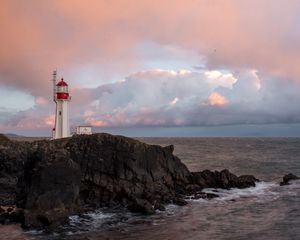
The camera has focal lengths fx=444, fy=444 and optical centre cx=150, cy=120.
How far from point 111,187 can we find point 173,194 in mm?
6410

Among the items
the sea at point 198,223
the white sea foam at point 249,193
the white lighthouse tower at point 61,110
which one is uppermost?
the white lighthouse tower at point 61,110

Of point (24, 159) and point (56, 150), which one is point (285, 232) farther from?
point (24, 159)

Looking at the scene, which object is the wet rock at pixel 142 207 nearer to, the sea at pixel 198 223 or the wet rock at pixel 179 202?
the sea at pixel 198 223

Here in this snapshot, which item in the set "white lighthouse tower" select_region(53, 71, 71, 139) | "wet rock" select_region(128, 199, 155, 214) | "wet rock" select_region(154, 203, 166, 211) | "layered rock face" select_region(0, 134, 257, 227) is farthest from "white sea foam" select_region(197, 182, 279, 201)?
"white lighthouse tower" select_region(53, 71, 71, 139)

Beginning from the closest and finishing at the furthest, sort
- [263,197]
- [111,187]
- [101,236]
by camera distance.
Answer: [101,236] → [111,187] → [263,197]

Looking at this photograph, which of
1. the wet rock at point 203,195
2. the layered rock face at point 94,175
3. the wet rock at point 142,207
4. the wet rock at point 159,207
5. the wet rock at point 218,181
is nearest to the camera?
the layered rock face at point 94,175

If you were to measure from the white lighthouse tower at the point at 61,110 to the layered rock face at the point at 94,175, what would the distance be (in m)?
11.0

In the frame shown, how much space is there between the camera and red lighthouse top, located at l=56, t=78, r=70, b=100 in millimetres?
54906

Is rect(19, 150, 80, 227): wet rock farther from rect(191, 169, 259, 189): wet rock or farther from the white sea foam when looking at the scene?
rect(191, 169, 259, 189): wet rock

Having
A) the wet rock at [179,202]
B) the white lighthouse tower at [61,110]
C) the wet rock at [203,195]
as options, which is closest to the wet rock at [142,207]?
the wet rock at [179,202]

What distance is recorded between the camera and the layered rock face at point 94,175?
35.0m

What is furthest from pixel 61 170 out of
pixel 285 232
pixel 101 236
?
pixel 285 232

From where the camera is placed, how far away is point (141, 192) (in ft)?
135

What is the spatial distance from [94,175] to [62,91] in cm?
1745
